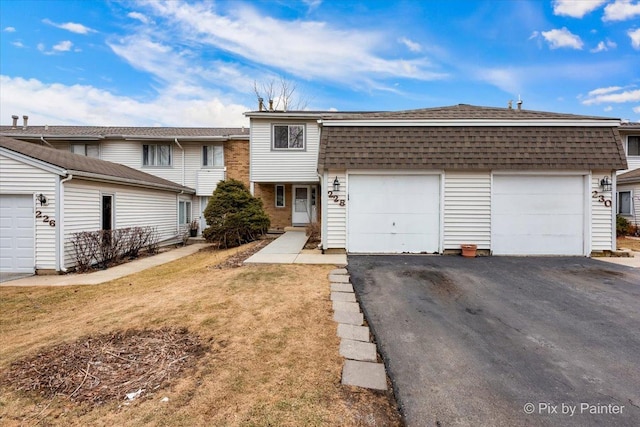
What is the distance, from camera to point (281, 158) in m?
14.3

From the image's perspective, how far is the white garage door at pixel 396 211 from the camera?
8.11m

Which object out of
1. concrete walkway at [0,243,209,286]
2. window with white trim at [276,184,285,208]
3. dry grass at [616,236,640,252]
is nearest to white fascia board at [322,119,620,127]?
dry grass at [616,236,640,252]

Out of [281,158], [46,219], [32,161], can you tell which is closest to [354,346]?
[46,219]

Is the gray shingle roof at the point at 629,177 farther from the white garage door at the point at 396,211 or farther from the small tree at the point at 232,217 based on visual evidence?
the small tree at the point at 232,217

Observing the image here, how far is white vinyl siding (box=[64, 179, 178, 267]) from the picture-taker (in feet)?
28.8

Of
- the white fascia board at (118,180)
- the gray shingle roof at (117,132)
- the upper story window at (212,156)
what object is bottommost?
the white fascia board at (118,180)

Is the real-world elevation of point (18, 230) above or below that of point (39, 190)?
below

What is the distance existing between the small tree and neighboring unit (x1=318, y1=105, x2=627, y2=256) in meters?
4.85

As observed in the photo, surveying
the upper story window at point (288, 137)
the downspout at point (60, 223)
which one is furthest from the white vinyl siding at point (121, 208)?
the upper story window at point (288, 137)

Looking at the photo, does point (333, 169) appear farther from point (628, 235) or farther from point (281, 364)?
point (628, 235)

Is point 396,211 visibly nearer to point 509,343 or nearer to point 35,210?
point 509,343

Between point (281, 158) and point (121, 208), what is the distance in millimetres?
6840

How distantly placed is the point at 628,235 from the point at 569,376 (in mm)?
16648

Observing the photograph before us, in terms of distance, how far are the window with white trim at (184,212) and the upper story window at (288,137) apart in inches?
245
